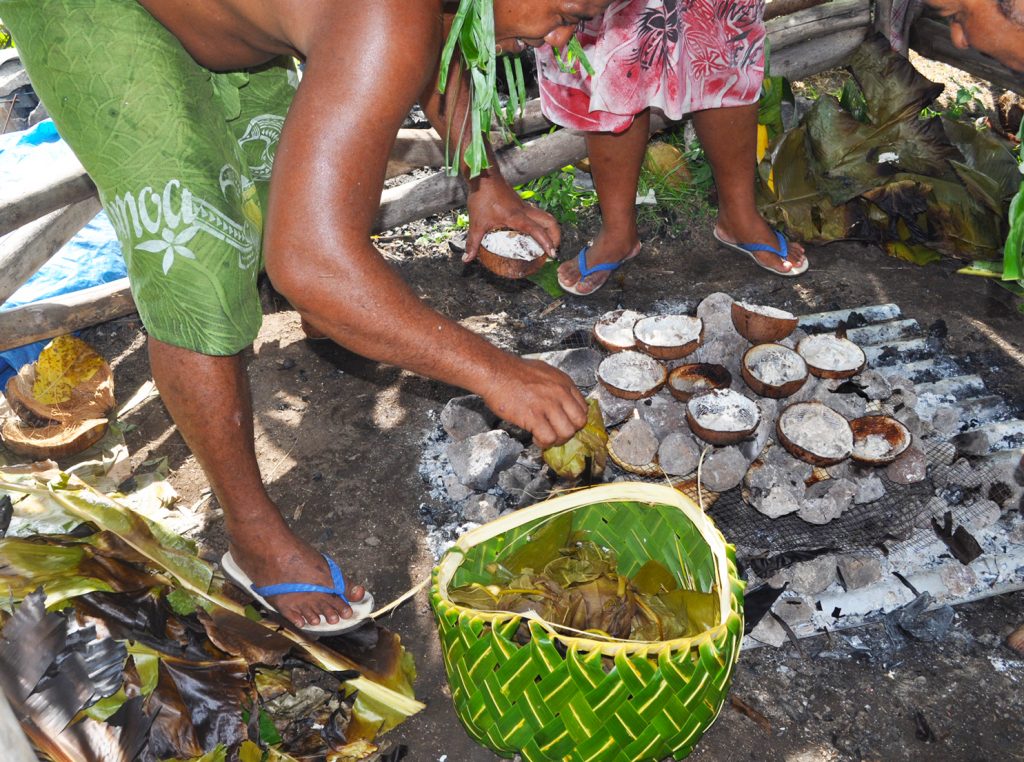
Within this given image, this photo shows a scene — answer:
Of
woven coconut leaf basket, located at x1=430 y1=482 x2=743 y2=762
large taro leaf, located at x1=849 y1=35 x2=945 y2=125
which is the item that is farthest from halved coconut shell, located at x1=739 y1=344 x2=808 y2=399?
large taro leaf, located at x1=849 y1=35 x2=945 y2=125

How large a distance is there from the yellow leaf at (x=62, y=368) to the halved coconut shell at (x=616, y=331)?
1902 mm

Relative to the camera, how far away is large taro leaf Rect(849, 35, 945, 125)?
12.8 ft

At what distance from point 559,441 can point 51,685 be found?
1148mm

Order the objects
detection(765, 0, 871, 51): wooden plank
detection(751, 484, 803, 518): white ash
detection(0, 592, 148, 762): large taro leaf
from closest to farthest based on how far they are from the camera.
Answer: detection(0, 592, 148, 762): large taro leaf < detection(751, 484, 803, 518): white ash < detection(765, 0, 871, 51): wooden plank

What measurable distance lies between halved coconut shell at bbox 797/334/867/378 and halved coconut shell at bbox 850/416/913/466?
17 cm

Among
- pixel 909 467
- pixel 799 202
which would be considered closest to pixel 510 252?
pixel 909 467

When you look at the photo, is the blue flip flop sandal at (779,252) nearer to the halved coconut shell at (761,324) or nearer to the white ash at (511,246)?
the halved coconut shell at (761,324)

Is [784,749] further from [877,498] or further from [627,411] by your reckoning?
[627,411]

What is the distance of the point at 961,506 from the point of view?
260cm

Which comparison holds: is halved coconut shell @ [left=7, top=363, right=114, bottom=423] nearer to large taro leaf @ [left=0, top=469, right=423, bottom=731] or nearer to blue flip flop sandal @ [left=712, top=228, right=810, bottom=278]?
large taro leaf @ [left=0, top=469, right=423, bottom=731]

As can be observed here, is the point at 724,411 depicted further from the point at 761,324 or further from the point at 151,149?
the point at 151,149

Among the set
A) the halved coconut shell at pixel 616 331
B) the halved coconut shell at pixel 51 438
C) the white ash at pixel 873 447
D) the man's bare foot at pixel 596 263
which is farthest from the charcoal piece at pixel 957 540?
the halved coconut shell at pixel 51 438

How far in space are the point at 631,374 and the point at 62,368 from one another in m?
2.10

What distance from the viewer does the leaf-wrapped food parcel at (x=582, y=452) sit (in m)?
2.43
